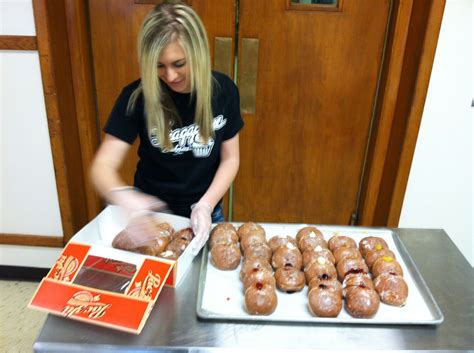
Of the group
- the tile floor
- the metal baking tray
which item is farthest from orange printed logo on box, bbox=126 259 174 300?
the tile floor

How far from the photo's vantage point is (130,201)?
3.84ft

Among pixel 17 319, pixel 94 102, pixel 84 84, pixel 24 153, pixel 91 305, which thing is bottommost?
pixel 17 319

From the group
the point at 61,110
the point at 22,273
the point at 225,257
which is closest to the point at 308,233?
the point at 225,257

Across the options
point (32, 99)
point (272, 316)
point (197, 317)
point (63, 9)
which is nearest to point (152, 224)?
point (197, 317)

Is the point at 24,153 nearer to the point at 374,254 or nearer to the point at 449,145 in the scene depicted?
the point at 374,254

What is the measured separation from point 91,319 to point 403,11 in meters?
1.83

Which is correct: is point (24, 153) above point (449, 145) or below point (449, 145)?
below

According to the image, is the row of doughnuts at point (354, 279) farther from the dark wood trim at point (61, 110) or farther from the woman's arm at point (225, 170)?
the dark wood trim at point (61, 110)

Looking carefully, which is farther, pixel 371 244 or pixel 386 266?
pixel 371 244

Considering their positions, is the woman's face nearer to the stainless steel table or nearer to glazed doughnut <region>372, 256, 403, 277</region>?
the stainless steel table

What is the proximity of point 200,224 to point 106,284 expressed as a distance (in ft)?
1.04

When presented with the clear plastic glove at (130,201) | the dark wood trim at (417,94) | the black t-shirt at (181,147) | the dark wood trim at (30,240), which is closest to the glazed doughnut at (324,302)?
the clear plastic glove at (130,201)

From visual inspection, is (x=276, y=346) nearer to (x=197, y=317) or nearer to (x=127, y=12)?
(x=197, y=317)

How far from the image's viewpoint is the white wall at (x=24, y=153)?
1838mm
